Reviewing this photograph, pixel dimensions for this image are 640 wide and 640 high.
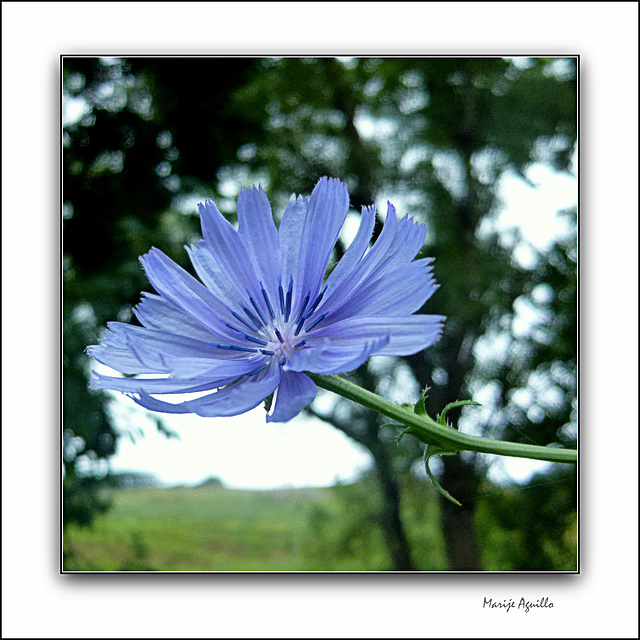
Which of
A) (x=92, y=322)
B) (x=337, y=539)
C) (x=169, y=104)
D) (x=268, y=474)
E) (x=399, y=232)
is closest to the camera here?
(x=399, y=232)

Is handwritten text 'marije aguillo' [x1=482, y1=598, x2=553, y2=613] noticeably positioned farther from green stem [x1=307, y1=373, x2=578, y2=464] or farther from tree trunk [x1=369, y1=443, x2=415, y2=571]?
green stem [x1=307, y1=373, x2=578, y2=464]

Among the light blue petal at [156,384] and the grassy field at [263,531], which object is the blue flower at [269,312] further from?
the grassy field at [263,531]

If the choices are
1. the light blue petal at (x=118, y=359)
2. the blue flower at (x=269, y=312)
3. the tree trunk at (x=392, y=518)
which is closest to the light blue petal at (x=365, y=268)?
the blue flower at (x=269, y=312)

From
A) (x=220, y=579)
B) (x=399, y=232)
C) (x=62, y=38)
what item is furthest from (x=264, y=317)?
(x=62, y=38)

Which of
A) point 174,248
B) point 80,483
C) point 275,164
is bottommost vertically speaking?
point 80,483

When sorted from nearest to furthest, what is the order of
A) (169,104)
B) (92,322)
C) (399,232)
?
(399,232)
(92,322)
(169,104)

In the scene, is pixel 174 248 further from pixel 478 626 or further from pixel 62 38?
pixel 478 626

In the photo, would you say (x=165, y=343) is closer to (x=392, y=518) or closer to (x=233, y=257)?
(x=233, y=257)

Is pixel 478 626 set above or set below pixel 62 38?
below
